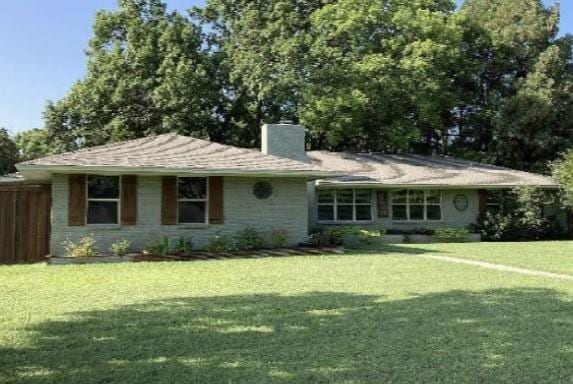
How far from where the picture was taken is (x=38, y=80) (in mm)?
24000

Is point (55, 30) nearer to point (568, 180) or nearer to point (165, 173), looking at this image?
point (165, 173)

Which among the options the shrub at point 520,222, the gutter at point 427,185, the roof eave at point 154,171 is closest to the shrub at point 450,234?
the shrub at point 520,222

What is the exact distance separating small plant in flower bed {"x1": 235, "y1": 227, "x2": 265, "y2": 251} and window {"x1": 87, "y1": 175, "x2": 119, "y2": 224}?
358 cm

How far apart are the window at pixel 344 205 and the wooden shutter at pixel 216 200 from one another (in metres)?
7.76

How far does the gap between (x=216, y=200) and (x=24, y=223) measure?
534cm

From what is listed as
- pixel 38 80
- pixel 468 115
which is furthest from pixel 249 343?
pixel 468 115

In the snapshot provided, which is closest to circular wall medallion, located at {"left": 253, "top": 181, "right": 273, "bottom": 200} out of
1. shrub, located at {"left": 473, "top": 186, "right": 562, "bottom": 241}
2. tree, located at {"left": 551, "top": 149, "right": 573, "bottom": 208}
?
shrub, located at {"left": 473, "top": 186, "right": 562, "bottom": 241}

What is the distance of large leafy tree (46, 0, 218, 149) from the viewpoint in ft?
99.5

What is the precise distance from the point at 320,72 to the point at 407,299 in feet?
73.8

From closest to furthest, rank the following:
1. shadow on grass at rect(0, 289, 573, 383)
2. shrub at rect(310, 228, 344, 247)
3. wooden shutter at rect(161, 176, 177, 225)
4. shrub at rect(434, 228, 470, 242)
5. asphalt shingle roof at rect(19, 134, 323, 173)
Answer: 1. shadow on grass at rect(0, 289, 573, 383)
2. asphalt shingle roof at rect(19, 134, 323, 173)
3. wooden shutter at rect(161, 176, 177, 225)
4. shrub at rect(310, 228, 344, 247)
5. shrub at rect(434, 228, 470, 242)

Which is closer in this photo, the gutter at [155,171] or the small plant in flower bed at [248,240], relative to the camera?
the gutter at [155,171]

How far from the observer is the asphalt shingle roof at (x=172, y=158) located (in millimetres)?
15055

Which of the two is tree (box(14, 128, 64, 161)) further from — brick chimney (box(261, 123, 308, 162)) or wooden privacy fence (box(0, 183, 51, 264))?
wooden privacy fence (box(0, 183, 51, 264))

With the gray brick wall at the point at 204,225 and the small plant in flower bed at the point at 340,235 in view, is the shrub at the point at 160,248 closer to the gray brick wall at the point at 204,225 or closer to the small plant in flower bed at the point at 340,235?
the gray brick wall at the point at 204,225
